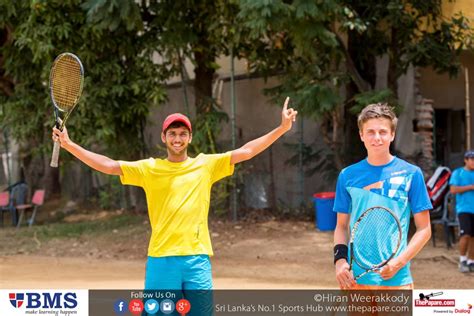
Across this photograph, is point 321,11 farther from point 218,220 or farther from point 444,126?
point 444,126

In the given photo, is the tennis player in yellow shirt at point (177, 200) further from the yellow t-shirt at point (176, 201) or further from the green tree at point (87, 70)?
the green tree at point (87, 70)

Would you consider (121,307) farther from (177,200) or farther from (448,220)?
(448,220)

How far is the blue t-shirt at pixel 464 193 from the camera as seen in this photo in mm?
11031

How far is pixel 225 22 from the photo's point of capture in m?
14.0

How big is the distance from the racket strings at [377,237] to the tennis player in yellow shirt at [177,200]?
1203mm

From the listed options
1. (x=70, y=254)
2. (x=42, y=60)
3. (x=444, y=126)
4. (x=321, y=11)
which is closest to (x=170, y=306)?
(x=321, y=11)

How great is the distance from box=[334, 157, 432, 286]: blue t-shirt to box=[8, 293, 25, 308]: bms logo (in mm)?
3683

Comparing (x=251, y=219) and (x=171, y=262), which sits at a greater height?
(x=171, y=262)

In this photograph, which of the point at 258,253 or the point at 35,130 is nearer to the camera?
the point at 258,253

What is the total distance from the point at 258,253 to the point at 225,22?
4.30 m

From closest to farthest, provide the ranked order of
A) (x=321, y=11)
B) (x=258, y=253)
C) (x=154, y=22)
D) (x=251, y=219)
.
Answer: (x=321, y=11) < (x=258, y=253) < (x=154, y=22) < (x=251, y=219)

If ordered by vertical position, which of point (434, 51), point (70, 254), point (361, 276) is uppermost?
point (434, 51)

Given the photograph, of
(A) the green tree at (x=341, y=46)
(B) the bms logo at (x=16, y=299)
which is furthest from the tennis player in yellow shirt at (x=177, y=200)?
(A) the green tree at (x=341, y=46)

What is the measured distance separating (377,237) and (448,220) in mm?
9289
